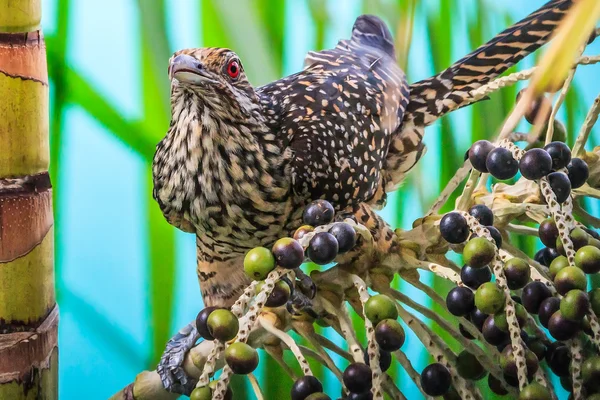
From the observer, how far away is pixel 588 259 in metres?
0.47

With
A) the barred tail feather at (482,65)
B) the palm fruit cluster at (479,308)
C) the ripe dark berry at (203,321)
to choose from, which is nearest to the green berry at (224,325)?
the palm fruit cluster at (479,308)

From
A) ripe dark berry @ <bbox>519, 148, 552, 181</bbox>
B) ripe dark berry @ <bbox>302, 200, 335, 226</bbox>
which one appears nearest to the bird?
ripe dark berry @ <bbox>302, 200, 335, 226</bbox>

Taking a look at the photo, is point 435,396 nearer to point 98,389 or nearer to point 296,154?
point 296,154

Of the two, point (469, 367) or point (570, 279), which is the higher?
point (570, 279)

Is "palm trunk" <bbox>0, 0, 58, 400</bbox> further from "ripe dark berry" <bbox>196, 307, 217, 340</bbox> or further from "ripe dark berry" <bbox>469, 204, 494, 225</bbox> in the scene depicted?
"ripe dark berry" <bbox>469, 204, 494, 225</bbox>

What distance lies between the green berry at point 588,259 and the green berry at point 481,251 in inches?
2.4

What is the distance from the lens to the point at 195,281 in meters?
1.16

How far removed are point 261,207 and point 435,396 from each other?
0.99 feet

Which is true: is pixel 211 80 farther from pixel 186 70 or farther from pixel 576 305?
pixel 576 305

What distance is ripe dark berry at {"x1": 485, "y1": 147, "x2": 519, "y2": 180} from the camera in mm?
532

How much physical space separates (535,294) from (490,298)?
0.07 metres

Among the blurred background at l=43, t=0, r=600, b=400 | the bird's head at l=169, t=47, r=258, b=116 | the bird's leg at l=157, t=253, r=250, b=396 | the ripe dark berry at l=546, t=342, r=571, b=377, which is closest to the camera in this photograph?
the ripe dark berry at l=546, t=342, r=571, b=377

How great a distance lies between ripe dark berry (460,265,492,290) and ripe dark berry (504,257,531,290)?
2 cm

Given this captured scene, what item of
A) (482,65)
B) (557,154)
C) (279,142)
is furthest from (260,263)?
(482,65)
